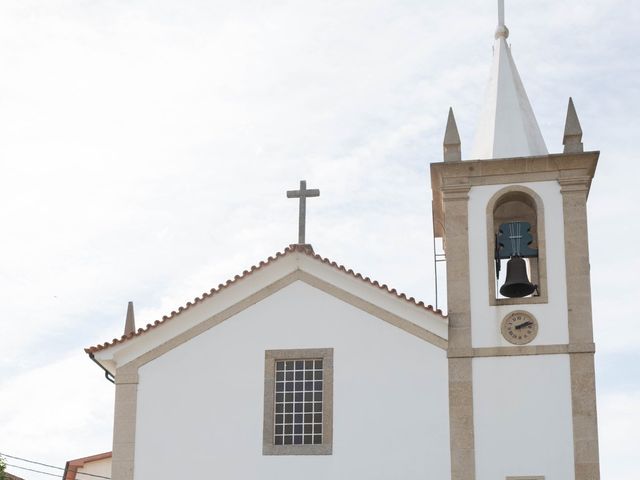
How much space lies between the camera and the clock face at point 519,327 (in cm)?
1762

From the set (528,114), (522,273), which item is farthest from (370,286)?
(528,114)

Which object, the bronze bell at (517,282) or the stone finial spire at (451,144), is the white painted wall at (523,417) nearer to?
the bronze bell at (517,282)

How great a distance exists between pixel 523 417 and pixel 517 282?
2228 millimetres

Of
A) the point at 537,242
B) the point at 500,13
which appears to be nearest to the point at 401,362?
the point at 537,242

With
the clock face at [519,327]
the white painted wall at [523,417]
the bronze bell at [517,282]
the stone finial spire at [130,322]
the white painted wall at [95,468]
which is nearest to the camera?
the white painted wall at [523,417]

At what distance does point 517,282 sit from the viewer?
18.1 m

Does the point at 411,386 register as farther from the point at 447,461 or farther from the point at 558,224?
the point at 558,224

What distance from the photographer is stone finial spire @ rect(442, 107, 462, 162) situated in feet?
61.7

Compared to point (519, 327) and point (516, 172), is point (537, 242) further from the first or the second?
point (519, 327)

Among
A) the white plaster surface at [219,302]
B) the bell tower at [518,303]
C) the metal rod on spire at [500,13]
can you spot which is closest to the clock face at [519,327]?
the bell tower at [518,303]

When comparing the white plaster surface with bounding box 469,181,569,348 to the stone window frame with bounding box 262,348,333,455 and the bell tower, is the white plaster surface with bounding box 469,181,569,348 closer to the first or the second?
the bell tower

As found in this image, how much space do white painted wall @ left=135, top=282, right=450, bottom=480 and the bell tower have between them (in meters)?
0.53

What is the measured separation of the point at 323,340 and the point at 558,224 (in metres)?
4.23

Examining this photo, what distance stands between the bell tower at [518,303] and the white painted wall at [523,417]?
0.02 meters
